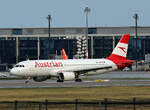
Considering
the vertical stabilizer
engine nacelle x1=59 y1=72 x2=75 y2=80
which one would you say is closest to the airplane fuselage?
engine nacelle x1=59 y1=72 x2=75 y2=80

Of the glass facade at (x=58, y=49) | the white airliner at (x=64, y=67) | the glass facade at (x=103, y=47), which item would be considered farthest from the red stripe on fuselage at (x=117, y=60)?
the glass facade at (x=103, y=47)

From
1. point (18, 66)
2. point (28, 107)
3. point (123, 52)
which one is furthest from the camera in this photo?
point (123, 52)

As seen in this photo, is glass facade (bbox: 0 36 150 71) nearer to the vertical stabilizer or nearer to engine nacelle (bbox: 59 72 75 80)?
the vertical stabilizer

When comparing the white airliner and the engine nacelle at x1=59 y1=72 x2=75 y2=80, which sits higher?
the white airliner

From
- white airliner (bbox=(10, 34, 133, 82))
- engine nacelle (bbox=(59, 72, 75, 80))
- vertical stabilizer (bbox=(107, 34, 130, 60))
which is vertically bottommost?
engine nacelle (bbox=(59, 72, 75, 80))

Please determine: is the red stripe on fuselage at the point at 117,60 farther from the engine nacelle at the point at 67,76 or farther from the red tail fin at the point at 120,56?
the engine nacelle at the point at 67,76

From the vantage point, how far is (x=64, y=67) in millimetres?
88000

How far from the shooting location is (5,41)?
193 m

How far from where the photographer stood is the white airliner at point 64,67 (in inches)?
3354

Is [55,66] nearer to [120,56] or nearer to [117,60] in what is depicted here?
[117,60]

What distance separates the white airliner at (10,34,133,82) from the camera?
8519cm

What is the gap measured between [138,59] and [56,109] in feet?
506

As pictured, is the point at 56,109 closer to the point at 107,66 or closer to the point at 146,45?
the point at 107,66

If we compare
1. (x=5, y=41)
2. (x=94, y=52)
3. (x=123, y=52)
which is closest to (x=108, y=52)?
(x=94, y=52)
